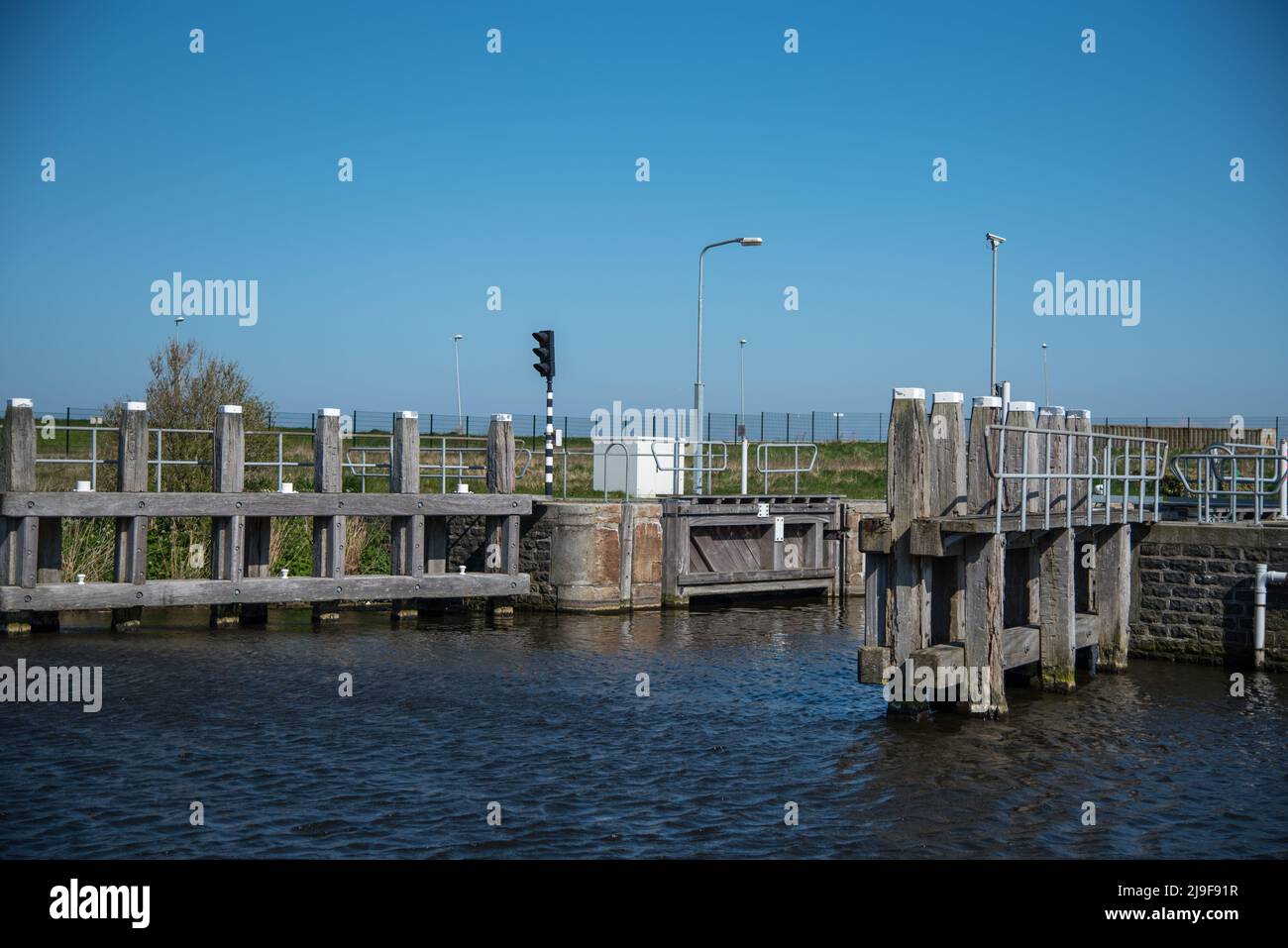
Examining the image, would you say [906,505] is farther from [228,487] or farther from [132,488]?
[132,488]

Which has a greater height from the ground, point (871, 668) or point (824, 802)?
point (871, 668)

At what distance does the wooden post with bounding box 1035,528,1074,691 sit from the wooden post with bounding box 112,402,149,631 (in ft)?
42.4

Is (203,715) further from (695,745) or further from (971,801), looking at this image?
(971,801)

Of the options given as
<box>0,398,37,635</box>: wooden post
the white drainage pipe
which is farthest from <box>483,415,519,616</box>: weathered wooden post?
the white drainage pipe

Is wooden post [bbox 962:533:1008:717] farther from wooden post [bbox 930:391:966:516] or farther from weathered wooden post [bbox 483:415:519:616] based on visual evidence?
weathered wooden post [bbox 483:415:519:616]

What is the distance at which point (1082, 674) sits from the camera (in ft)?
54.9

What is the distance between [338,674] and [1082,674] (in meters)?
9.66

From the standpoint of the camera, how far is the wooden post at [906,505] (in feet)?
41.5

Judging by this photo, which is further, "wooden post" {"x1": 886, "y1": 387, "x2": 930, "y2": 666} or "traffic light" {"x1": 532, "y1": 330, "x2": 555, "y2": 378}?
"traffic light" {"x1": 532, "y1": 330, "x2": 555, "y2": 378}

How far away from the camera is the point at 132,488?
765 inches

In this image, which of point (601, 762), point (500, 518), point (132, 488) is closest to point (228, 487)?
point (132, 488)

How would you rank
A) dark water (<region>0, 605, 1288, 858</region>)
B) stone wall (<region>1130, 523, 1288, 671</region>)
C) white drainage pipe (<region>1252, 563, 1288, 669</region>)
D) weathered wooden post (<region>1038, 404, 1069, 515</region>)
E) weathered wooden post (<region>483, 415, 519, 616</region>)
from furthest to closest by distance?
weathered wooden post (<region>483, 415, 519, 616</region>) < stone wall (<region>1130, 523, 1288, 671</region>) < white drainage pipe (<region>1252, 563, 1288, 669</region>) < weathered wooden post (<region>1038, 404, 1069, 515</region>) < dark water (<region>0, 605, 1288, 858</region>)

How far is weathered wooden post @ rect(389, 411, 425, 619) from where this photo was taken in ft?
70.7
